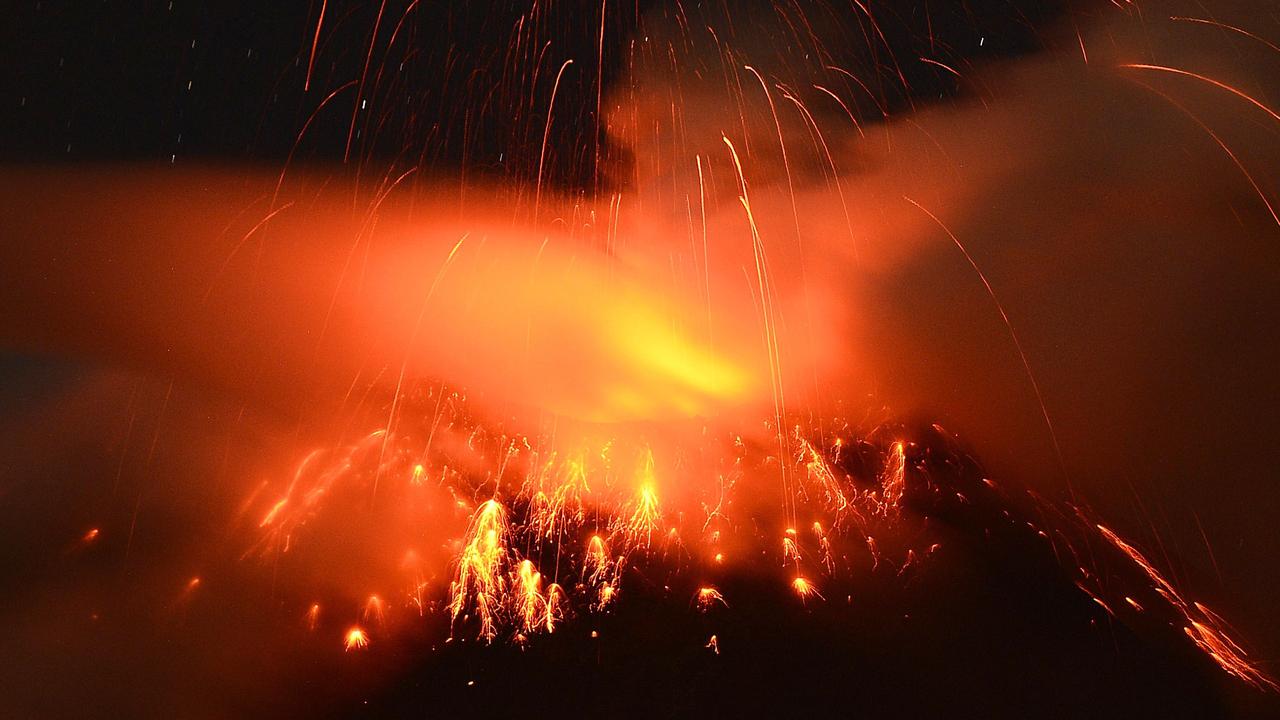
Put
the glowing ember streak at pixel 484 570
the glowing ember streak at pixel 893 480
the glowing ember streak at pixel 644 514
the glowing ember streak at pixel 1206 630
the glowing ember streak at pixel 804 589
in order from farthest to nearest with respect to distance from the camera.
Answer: the glowing ember streak at pixel 893 480 < the glowing ember streak at pixel 644 514 < the glowing ember streak at pixel 804 589 < the glowing ember streak at pixel 484 570 < the glowing ember streak at pixel 1206 630

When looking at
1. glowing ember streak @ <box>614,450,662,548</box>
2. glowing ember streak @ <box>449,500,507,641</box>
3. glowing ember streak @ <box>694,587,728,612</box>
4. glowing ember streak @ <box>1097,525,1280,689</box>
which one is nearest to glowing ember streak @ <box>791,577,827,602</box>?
glowing ember streak @ <box>694,587,728,612</box>

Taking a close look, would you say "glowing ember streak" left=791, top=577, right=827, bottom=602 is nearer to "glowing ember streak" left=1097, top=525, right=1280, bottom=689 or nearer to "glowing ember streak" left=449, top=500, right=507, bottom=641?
"glowing ember streak" left=449, top=500, right=507, bottom=641

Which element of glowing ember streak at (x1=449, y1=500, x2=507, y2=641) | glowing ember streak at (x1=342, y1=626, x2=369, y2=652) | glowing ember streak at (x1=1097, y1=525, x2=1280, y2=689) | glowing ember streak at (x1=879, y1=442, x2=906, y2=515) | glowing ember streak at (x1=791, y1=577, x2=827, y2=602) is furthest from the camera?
glowing ember streak at (x1=879, y1=442, x2=906, y2=515)

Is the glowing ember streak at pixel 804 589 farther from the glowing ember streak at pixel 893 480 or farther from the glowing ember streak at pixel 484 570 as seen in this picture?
the glowing ember streak at pixel 484 570

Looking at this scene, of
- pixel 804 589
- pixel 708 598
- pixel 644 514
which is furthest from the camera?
pixel 644 514

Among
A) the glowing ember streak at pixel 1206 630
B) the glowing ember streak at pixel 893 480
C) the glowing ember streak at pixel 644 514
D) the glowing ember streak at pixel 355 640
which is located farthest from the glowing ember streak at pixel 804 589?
the glowing ember streak at pixel 355 640

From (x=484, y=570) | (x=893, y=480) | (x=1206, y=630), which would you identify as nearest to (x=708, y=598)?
(x=484, y=570)

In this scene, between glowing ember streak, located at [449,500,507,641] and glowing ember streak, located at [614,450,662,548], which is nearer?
glowing ember streak, located at [449,500,507,641]

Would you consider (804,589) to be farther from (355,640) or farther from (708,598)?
(355,640)
